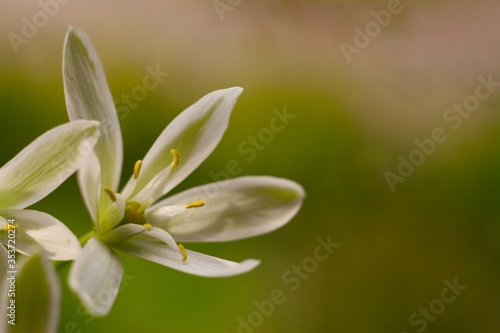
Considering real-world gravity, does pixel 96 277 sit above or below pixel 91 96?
below

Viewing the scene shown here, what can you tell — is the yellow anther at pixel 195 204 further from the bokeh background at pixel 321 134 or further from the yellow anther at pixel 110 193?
the bokeh background at pixel 321 134

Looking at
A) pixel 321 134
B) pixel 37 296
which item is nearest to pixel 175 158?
pixel 37 296

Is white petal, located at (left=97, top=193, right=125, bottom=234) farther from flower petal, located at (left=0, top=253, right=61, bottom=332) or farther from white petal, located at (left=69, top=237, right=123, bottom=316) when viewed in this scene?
flower petal, located at (left=0, top=253, right=61, bottom=332)

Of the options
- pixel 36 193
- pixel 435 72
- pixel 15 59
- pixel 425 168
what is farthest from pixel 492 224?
pixel 36 193

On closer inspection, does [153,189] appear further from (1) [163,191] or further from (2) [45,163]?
(2) [45,163]

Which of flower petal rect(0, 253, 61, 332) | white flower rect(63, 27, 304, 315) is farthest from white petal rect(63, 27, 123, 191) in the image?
flower petal rect(0, 253, 61, 332)

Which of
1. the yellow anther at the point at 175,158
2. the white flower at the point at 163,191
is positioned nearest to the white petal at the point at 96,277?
the white flower at the point at 163,191
